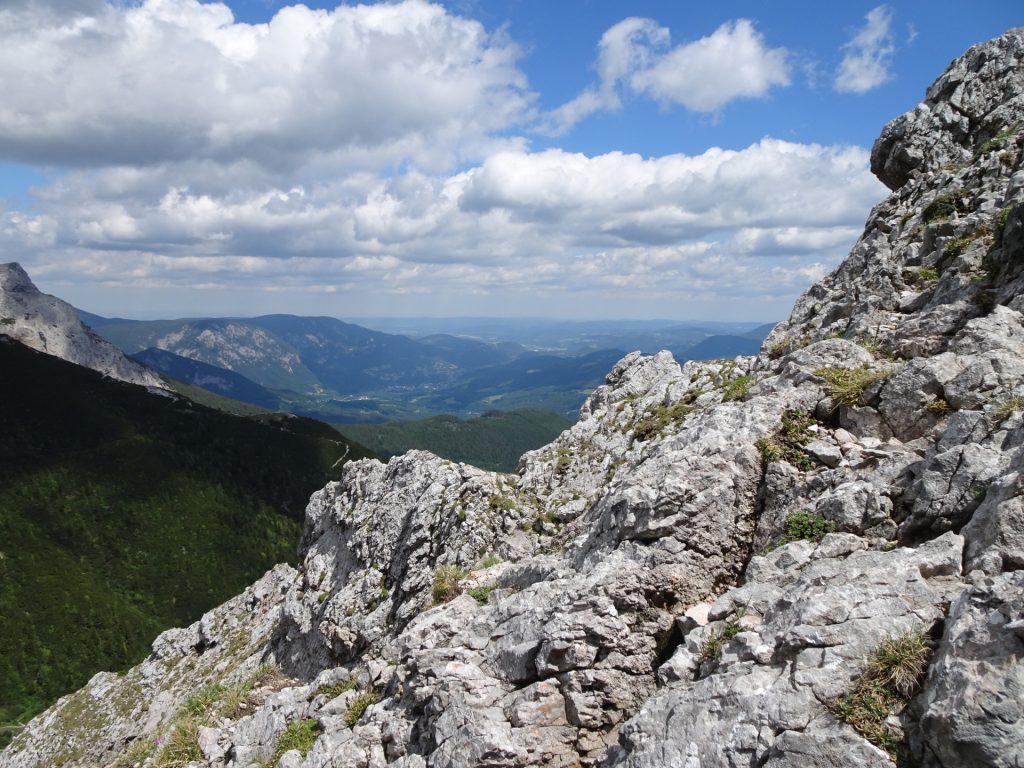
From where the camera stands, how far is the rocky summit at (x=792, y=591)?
7215mm

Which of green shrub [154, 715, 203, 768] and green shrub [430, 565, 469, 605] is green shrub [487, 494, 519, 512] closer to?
green shrub [430, 565, 469, 605]

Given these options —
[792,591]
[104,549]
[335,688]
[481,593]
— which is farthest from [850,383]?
[104,549]

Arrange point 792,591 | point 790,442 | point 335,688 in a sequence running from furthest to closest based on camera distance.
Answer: point 335,688 → point 790,442 → point 792,591

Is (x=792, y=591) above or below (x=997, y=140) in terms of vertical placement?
below

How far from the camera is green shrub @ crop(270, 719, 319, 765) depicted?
42.3ft

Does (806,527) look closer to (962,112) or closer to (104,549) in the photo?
(962,112)

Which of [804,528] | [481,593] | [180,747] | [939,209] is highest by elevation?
[939,209]

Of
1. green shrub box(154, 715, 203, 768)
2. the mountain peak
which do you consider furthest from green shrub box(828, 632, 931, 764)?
the mountain peak

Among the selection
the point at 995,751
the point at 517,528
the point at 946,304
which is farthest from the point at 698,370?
the point at 995,751

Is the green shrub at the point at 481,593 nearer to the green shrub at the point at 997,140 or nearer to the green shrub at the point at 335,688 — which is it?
the green shrub at the point at 335,688

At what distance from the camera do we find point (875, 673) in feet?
24.4

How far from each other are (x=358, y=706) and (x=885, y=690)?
423 inches

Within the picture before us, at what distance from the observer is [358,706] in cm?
1314

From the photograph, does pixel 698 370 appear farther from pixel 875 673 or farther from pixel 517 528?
pixel 875 673
